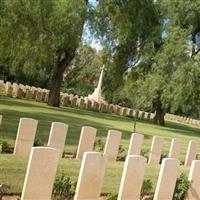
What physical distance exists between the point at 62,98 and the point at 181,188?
30.0 m

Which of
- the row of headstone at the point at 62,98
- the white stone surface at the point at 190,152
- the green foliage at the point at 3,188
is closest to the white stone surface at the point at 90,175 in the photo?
the green foliage at the point at 3,188

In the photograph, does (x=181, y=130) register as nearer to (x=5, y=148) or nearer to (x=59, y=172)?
(x=5, y=148)

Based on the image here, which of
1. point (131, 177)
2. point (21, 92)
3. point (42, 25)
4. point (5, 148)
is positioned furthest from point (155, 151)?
point (21, 92)

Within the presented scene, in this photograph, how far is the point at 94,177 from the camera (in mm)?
7000

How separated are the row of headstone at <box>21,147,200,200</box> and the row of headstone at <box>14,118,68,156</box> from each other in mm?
3065

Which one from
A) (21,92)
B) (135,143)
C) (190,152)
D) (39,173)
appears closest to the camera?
(39,173)

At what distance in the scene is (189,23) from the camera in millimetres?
34438

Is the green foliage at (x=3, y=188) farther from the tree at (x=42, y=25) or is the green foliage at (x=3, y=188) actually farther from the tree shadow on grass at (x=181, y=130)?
the tree shadow on grass at (x=181, y=130)

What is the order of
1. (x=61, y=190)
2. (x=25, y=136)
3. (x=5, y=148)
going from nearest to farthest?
(x=61, y=190), (x=25, y=136), (x=5, y=148)

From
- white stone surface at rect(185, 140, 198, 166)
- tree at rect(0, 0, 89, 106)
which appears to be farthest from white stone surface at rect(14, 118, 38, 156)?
tree at rect(0, 0, 89, 106)

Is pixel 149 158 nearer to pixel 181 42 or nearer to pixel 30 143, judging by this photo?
pixel 30 143

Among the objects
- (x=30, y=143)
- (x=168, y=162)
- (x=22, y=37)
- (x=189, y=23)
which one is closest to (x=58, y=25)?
(x=22, y=37)

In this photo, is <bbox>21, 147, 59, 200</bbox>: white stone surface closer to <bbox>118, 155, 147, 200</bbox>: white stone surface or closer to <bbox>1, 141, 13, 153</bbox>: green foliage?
<bbox>118, 155, 147, 200</bbox>: white stone surface

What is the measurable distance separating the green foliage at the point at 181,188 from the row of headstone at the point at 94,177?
91mm
